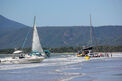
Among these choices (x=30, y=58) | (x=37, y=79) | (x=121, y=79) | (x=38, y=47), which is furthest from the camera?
(x=38, y=47)

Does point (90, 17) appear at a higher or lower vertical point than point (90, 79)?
higher

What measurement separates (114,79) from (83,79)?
317 centimetres

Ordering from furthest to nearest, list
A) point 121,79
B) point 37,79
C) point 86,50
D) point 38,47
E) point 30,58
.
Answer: point 86,50
point 38,47
point 30,58
point 37,79
point 121,79

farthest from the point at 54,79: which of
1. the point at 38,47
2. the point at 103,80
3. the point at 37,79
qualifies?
the point at 38,47

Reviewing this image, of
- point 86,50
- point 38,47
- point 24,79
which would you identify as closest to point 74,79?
point 24,79

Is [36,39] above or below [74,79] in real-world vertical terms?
above

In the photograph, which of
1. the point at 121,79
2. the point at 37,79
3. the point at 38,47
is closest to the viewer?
the point at 121,79

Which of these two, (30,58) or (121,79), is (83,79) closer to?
(121,79)

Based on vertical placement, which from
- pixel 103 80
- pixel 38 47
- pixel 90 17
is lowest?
pixel 103 80

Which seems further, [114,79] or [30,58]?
[30,58]

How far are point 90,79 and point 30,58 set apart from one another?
112 feet

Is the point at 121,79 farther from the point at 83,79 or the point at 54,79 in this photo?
the point at 54,79

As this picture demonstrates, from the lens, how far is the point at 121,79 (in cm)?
3419

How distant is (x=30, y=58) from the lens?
225 ft
